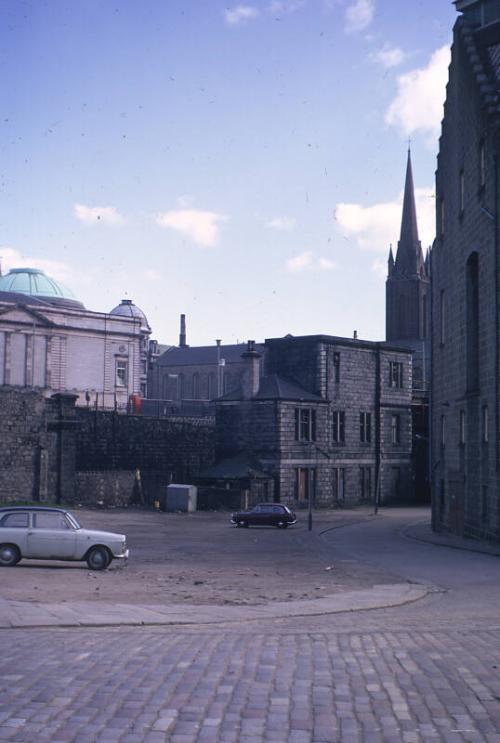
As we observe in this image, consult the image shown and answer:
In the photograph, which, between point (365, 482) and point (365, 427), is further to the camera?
point (365, 427)

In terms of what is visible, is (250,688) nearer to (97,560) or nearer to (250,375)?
(97,560)

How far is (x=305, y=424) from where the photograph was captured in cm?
5528

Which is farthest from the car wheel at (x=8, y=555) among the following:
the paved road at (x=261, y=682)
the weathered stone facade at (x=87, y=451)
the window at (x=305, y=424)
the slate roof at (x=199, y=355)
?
the slate roof at (x=199, y=355)

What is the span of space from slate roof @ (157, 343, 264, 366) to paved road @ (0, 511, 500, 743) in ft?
349

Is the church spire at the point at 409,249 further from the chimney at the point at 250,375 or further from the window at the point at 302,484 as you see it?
the window at the point at 302,484

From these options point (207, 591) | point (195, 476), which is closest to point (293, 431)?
point (195, 476)

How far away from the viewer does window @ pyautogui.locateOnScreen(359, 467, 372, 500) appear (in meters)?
58.7

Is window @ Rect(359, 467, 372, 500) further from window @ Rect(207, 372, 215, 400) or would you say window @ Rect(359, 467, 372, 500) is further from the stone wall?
window @ Rect(207, 372, 215, 400)

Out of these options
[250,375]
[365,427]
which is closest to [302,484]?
[365,427]

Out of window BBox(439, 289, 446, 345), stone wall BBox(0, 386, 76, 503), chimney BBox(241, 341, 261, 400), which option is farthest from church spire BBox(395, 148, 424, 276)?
window BBox(439, 289, 446, 345)

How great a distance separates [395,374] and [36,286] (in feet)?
139

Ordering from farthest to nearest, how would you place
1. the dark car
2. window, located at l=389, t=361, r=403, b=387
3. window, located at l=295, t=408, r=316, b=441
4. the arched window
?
1. window, located at l=389, t=361, r=403, b=387
2. window, located at l=295, t=408, r=316, b=441
3. the dark car
4. the arched window

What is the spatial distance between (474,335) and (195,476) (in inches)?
1031

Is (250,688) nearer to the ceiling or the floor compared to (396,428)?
nearer to the floor
